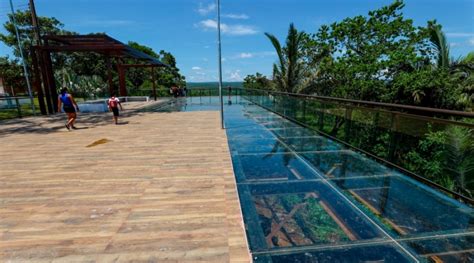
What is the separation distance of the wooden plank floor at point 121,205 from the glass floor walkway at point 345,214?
291 mm

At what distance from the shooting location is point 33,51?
11664 mm

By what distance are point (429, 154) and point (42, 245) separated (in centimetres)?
466

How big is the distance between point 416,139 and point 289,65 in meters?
10.6

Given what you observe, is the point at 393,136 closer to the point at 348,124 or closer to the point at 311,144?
the point at 348,124

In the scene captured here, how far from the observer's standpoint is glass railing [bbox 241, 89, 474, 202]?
2.86 metres

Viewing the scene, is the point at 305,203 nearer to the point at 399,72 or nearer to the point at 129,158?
the point at 129,158

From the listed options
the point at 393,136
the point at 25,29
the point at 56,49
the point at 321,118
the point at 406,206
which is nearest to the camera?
the point at 406,206

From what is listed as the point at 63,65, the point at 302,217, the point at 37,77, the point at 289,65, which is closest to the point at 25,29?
the point at 63,65

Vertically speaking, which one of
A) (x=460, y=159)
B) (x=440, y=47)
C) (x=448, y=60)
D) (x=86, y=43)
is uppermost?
(x=86, y=43)

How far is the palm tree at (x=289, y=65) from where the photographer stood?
1313cm

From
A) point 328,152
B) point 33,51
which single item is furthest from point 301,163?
point 33,51

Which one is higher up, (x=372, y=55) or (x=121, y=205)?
(x=372, y=55)

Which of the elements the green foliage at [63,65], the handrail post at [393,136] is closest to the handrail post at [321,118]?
the handrail post at [393,136]

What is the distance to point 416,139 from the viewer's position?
354 centimetres
